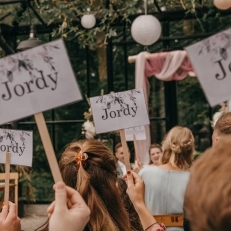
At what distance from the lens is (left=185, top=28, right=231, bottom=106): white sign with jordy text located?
1.88 metres

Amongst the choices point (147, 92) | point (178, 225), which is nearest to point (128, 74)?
point (147, 92)

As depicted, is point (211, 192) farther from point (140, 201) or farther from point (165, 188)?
point (165, 188)

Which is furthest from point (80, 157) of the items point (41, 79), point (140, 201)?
point (41, 79)

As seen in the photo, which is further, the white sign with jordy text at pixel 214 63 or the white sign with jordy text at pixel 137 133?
the white sign with jordy text at pixel 137 133

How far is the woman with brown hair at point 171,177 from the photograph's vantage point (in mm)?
3578

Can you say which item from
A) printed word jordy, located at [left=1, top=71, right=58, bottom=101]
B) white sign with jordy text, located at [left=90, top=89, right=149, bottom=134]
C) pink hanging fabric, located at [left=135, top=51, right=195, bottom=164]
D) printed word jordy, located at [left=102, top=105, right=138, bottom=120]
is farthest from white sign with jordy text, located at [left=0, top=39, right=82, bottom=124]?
pink hanging fabric, located at [left=135, top=51, right=195, bottom=164]

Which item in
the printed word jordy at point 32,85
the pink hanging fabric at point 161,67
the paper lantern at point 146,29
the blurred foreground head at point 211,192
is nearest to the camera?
the blurred foreground head at point 211,192

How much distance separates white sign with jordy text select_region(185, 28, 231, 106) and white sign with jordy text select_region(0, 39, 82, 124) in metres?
0.47

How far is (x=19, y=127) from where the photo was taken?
9328 mm

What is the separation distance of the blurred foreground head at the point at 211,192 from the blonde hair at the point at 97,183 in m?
0.94

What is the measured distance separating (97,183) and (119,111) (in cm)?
109

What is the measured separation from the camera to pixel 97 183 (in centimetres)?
205

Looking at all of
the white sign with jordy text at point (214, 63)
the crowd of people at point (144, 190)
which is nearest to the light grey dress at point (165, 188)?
the crowd of people at point (144, 190)

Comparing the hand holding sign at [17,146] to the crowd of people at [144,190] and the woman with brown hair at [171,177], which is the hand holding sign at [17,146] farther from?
the woman with brown hair at [171,177]
